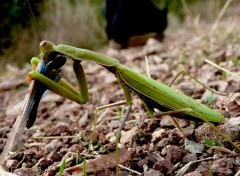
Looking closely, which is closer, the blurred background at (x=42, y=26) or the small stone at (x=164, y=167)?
the small stone at (x=164, y=167)

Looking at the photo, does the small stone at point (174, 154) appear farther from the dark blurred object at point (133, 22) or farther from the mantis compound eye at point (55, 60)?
the dark blurred object at point (133, 22)

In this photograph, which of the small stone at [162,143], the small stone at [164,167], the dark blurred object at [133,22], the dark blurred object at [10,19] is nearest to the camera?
the small stone at [164,167]

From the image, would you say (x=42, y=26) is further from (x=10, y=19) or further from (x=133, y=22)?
(x=133, y=22)

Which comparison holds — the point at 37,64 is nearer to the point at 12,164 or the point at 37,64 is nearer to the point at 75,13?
the point at 12,164

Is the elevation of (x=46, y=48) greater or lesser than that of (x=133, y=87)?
greater

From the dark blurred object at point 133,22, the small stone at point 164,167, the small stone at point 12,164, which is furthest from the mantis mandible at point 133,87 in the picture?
the dark blurred object at point 133,22

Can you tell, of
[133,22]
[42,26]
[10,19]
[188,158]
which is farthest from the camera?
[42,26]

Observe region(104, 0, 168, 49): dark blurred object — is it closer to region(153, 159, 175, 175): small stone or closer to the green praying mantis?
the green praying mantis

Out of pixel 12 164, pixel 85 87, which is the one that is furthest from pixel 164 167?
pixel 12 164
